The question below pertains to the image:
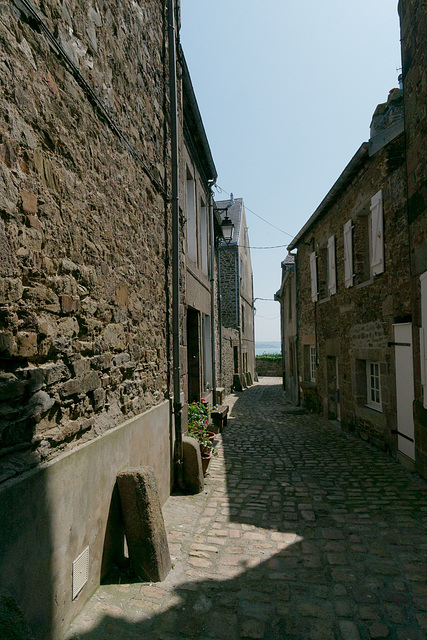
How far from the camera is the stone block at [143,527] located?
10.0ft

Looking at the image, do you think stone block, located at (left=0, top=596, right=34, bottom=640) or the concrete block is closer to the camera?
stone block, located at (left=0, top=596, right=34, bottom=640)

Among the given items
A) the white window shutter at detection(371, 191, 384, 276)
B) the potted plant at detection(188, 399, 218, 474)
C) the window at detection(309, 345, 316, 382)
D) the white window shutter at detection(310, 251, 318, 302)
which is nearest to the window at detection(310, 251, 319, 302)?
the white window shutter at detection(310, 251, 318, 302)

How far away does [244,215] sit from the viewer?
77.2 feet

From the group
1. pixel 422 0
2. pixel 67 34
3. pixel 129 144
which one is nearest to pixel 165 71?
pixel 129 144

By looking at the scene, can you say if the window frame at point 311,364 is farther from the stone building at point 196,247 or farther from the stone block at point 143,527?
the stone block at point 143,527

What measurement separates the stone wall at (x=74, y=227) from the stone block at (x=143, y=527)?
49 cm

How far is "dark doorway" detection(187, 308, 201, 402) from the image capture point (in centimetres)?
830

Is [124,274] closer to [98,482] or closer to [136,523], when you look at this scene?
[98,482]

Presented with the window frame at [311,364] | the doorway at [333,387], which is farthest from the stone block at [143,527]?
the window frame at [311,364]

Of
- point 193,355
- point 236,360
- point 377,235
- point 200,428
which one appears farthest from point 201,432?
point 236,360

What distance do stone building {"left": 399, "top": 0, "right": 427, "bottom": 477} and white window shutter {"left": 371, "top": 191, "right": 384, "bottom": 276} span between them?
968 millimetres

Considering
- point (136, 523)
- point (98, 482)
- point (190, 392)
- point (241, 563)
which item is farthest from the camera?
point (190, 392)

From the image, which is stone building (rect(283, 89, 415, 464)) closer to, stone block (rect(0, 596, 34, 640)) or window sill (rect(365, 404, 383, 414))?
window sill (rect(365, 404, 383, 414))

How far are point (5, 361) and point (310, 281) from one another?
36.1 ft
